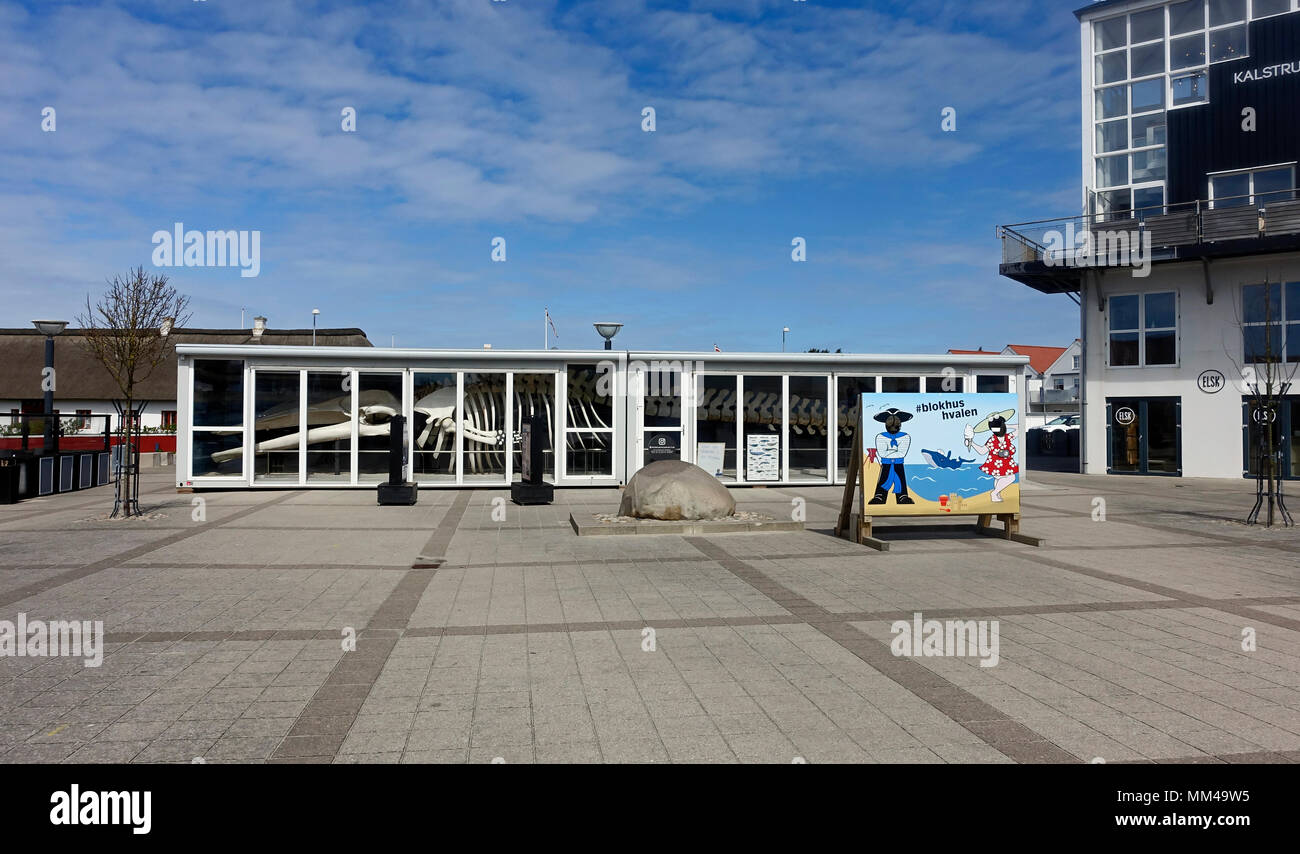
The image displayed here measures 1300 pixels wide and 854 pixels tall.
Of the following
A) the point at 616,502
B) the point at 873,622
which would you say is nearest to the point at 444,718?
the point at 873,622

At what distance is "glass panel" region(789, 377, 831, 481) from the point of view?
834 inches

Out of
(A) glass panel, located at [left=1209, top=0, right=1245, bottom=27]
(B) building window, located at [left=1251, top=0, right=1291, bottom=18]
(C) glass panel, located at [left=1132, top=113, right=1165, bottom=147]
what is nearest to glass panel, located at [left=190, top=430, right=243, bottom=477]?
(C) glass panel, located at [left=1132, top=113, right=1165, bottom=147]

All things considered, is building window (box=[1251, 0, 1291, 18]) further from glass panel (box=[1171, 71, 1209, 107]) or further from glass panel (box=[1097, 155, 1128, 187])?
glass panel (box=[1097, 155, 1128, 187])

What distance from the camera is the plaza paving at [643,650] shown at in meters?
4.66

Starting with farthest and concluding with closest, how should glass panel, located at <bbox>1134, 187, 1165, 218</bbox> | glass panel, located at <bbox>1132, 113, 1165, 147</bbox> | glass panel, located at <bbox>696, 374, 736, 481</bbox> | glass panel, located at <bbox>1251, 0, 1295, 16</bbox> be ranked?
1. glass panel, located at <bbox>1132, 113, 1165, 147</bbox>
2. glass panel, located at <bbox>1134, 187, 1165, 218</bbox>
3. glass panel, located at <bbox>1251, 0, 1295, 16</bbox>
4. glass panel, located at <bbox>696, 374, 736, 481</bbox>

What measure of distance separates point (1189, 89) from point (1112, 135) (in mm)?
2444

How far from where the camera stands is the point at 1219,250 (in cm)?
2416

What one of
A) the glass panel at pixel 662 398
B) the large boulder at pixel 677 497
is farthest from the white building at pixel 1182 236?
the large boulder at pixel 677 497

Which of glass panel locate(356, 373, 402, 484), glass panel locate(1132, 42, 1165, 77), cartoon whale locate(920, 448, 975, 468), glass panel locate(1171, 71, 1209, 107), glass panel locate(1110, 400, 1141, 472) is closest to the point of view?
cartoon whale locate(920, 448, 975, 468)

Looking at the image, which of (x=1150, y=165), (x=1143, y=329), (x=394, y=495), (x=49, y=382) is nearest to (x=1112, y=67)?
(x=1150, y=165)

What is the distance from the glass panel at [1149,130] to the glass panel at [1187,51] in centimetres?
171

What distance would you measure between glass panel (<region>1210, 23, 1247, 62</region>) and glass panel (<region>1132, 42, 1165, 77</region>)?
4.57 ft
